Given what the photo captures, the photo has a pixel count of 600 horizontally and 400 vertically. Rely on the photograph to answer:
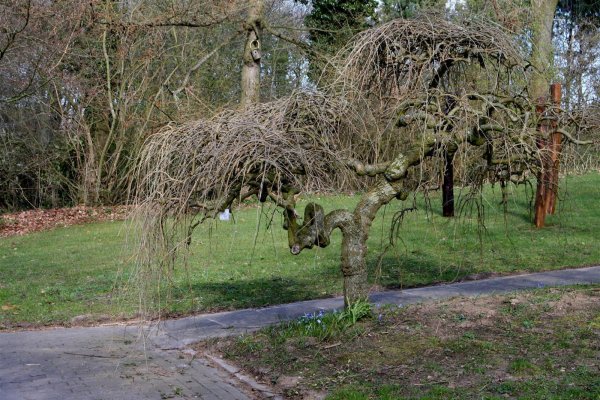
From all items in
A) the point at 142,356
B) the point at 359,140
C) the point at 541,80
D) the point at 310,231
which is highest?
the point at 541,80

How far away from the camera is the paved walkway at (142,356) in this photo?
24.2ft

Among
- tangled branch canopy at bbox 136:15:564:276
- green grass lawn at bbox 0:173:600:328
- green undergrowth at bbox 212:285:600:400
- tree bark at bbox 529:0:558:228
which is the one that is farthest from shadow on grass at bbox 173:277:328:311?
tree bark at bbox 529:0:558:228

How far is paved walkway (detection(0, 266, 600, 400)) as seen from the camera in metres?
7.36

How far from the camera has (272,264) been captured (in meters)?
14.4

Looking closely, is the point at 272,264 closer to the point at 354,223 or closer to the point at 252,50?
the point at 354,223

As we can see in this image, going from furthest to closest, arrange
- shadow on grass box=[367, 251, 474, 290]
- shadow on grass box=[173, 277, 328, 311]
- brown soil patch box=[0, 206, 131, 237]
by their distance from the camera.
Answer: brown soil patch box=[0, 206, 131, 237] → shadow on grass box=[367, 251, 474, 290] → shadow on grass box=[173, 277, 328, 311]

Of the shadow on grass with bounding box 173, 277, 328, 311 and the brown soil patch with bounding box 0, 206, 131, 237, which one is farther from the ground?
the brown soil patch with bounding box 0, 206, 131, 237

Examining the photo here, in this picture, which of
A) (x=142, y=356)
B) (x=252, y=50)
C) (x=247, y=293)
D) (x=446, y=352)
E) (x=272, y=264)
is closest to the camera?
(x=446, y=352)

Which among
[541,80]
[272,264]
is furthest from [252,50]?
[541,80]

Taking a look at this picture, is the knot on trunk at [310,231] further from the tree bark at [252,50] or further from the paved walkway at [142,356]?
the tree bark at [252,50]

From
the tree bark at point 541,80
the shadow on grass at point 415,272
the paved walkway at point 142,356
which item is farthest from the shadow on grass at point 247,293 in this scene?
the tree bark at point 541,80

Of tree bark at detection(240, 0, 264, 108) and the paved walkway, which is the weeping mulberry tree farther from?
tree bark at detection(240, 0, 264, 108)

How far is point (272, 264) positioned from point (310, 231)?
6590 mm

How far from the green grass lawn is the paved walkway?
0.53 meters
